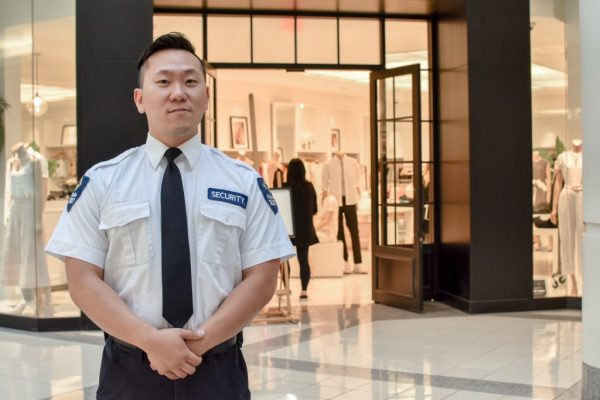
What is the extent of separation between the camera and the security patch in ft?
5.63

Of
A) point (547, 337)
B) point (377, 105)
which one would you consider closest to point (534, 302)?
point (547, 337)

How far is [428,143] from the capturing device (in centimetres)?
859

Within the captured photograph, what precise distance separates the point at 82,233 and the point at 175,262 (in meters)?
0.21

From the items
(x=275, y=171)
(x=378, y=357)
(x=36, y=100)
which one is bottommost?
(x=378, y=357)

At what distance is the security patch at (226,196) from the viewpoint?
172cm

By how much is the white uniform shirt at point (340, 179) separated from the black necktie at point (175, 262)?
10123 millimetres

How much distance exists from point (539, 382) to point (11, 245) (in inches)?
188

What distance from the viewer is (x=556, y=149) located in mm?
8016

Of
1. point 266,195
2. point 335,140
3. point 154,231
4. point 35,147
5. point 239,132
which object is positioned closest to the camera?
point 154,231

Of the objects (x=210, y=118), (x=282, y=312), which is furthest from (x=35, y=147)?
(x=282, y=312)

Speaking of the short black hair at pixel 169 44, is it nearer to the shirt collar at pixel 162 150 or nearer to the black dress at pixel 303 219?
the shirt collar at pixel 162 150

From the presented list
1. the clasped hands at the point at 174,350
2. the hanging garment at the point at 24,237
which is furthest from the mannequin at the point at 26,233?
the clasped hands at the point at 174,350

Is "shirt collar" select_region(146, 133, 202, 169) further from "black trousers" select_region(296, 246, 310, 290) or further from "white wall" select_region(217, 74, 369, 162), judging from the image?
"white wall" select_region(217, 74, 369, 162)

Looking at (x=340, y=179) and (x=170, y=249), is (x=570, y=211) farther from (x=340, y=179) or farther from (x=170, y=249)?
(x=170, y=249)
